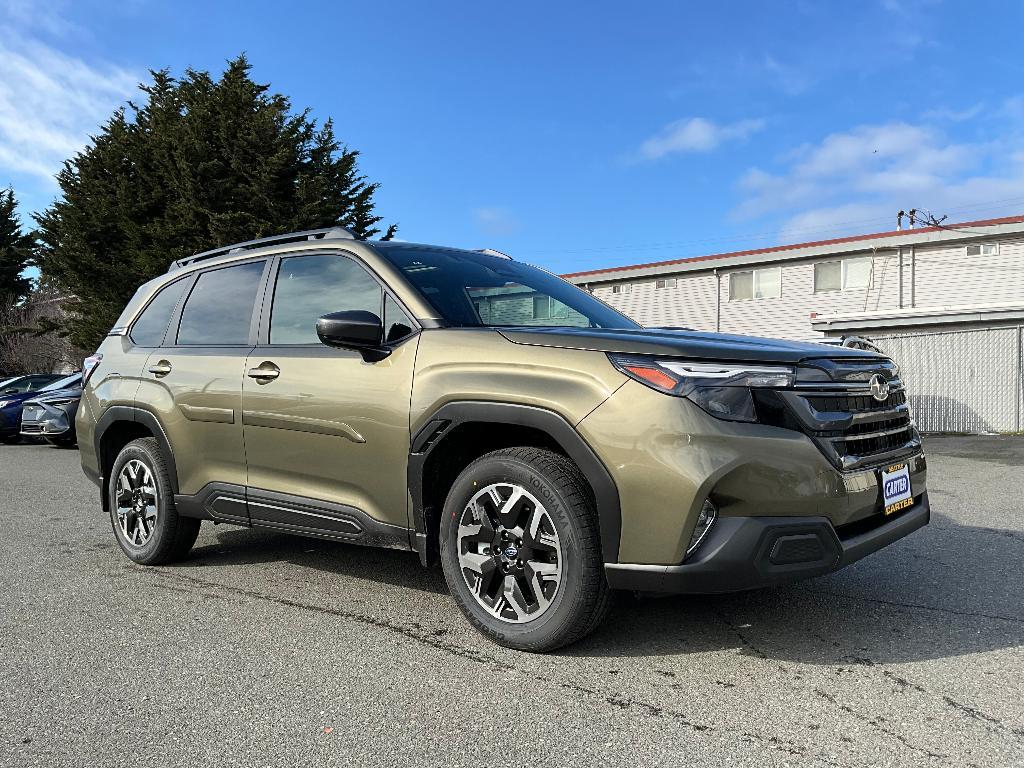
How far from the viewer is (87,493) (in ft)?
28.0

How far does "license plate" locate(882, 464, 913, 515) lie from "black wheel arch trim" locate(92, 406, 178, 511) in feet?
12.5

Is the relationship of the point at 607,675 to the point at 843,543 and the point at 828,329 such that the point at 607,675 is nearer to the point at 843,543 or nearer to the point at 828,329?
the point at 843,543

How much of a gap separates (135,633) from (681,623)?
2.50 meters

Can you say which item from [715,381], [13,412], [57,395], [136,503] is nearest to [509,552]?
[715,381]

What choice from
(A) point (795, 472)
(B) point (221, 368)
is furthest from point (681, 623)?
(B) point (221, 368)

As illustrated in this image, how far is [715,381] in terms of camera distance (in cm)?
302

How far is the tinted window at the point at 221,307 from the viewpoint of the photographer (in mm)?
4664

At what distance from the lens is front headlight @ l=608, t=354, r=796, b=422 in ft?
9.85

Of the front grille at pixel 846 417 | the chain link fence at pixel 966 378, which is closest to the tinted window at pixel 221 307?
the front grille at pixel 846 417

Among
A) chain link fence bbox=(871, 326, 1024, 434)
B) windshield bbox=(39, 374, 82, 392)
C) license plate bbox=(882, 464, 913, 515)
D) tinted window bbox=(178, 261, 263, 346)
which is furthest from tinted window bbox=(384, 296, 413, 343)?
chain link fence bbox=(871, 326, 1024, 434)

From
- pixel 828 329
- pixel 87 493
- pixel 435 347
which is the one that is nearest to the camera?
pixel 435 347

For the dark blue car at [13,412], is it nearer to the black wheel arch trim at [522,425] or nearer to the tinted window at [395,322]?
the tinted window at [395,322]

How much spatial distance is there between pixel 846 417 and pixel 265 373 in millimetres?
2827

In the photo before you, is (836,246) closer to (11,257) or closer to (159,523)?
(159,523)
